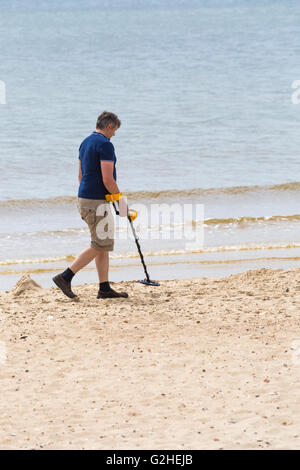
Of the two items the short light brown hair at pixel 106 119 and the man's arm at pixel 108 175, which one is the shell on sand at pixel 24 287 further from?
the short light brown hair at pixel 106 119

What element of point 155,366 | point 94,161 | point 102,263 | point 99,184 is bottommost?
point 155,366

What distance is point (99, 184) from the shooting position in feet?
22.0

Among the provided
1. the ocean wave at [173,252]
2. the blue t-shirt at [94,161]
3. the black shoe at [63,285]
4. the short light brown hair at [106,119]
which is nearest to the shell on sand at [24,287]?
the black shoe at [63,285]

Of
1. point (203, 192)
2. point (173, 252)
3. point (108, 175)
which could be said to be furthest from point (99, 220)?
point (203, 192)

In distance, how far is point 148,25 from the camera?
68.4m

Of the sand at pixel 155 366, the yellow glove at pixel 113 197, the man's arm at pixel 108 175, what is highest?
the man's arm at pixel 108 175

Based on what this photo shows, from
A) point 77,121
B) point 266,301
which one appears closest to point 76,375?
point 266,301

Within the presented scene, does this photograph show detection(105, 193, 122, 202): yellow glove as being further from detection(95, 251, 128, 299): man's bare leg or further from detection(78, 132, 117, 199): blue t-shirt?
detection(95, 251, 128, 299): man's bare leg

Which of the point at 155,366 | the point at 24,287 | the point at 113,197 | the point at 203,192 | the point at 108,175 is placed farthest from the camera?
the point at 203,192

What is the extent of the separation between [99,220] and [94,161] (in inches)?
19.9

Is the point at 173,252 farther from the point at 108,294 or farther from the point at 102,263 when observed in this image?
the point at 102,263

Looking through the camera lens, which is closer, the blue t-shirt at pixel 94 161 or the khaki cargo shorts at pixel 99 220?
the blue t-shirt at pixel 94 161

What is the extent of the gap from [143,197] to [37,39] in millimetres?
44684

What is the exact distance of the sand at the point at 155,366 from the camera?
14.7 feet
